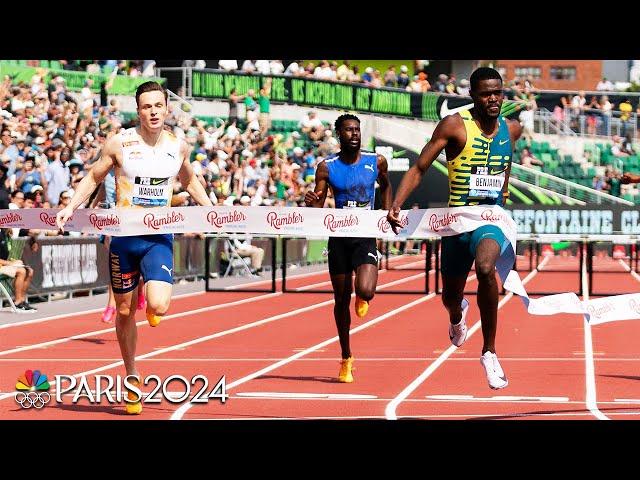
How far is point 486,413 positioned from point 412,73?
52.5 metres

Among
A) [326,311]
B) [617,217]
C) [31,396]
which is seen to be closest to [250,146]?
[617,217]

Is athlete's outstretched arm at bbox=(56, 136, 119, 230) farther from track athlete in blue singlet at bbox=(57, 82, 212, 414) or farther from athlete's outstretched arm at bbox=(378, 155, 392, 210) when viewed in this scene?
athlete's outstretched arm at bbox=(378, 155, 392, 210)

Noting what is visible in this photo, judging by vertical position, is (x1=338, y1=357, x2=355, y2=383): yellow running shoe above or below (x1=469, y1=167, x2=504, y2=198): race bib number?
below

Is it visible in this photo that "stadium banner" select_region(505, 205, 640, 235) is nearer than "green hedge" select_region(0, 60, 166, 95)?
Yes

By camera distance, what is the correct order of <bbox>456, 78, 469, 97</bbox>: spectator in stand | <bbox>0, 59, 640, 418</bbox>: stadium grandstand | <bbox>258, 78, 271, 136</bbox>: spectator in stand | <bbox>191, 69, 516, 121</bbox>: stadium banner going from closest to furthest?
<bbox>0, 59, 640, 418</bbox>: stadium grandstand < <bbox>191, 69, 516, 121</bbox>: stadium banner < <bbox>258, 78, 271, 136</bbox>: spectator in stand < <bbox>456, 78, 469, 97</bbox>: spectator in stand

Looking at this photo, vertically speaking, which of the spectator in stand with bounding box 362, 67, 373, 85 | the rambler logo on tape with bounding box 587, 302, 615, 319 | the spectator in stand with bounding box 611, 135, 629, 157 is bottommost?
the rambler logo on tape with bounding box 587, 302, 615, 319

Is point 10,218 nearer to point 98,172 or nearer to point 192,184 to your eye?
point 98,172

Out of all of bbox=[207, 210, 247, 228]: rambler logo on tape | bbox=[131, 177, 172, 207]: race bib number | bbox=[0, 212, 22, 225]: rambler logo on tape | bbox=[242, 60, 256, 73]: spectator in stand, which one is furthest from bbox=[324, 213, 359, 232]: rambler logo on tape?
bbox=[242, 60, 256, 73]: spectator in stand

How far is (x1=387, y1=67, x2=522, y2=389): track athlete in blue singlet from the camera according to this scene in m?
9.93

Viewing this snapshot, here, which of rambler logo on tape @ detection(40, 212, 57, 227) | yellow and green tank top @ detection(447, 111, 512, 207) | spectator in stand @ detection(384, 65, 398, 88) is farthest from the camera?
spectator in stand @ detection(384, 65, 398, 88)

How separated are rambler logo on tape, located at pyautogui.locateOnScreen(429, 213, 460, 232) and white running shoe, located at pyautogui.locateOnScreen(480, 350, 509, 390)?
906mm

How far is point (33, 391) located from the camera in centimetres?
1109

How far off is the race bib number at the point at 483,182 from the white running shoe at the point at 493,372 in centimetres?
106

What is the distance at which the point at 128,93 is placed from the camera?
37125 mm
